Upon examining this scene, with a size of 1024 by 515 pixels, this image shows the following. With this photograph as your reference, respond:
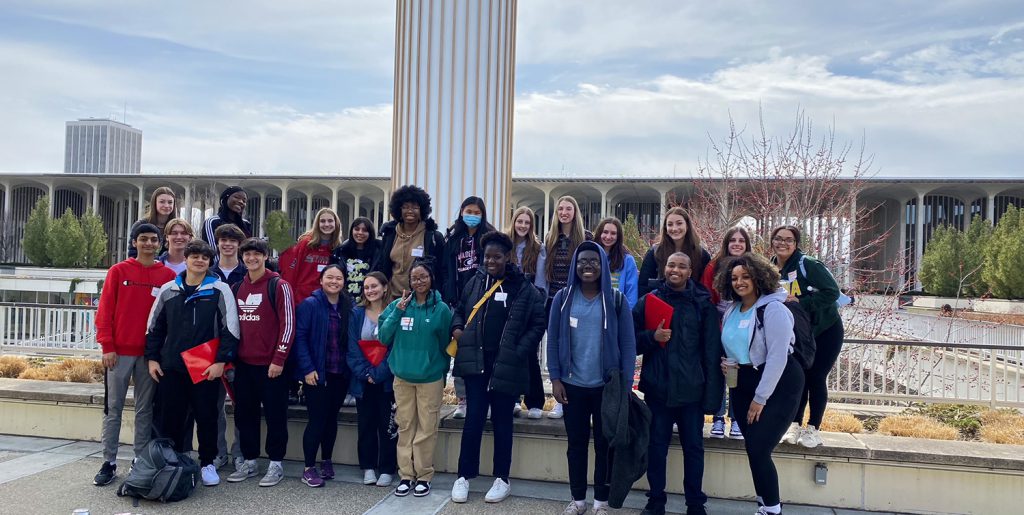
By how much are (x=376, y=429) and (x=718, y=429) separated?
2.58 metres

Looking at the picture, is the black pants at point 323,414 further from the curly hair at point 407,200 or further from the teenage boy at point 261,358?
the curly hair at point 407,200

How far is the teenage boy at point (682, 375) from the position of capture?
165 inches

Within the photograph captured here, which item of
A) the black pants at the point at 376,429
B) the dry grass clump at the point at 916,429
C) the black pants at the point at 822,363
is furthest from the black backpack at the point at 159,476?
the dry grass clump at the point at 916,429

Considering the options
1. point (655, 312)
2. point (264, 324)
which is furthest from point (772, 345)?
point (264, 324)

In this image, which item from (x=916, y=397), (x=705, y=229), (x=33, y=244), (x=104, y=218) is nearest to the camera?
(x=916, y=397)

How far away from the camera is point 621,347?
4266 mm

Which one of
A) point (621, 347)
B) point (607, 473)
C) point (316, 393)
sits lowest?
point (607, 473)

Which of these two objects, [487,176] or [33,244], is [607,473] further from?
[33,244]

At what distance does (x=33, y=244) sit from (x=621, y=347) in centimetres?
5834

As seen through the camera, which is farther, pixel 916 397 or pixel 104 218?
pixel 104 218

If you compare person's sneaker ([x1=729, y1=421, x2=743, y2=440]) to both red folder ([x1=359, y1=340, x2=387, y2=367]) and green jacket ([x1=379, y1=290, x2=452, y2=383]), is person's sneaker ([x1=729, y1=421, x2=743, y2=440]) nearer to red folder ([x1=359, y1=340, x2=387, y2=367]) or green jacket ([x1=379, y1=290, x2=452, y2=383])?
green jacket ([x1=379, y1=290, x2=452, y2=383])

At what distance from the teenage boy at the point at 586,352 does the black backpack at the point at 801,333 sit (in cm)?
86

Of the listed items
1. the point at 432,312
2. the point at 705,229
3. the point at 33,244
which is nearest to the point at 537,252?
the point at 432,312

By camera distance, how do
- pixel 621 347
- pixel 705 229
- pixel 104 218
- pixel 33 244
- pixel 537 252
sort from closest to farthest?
pixel 621 347 < pixel 537 252 < pixel 705 229 < pixel 33 244 < pixel 104 218
